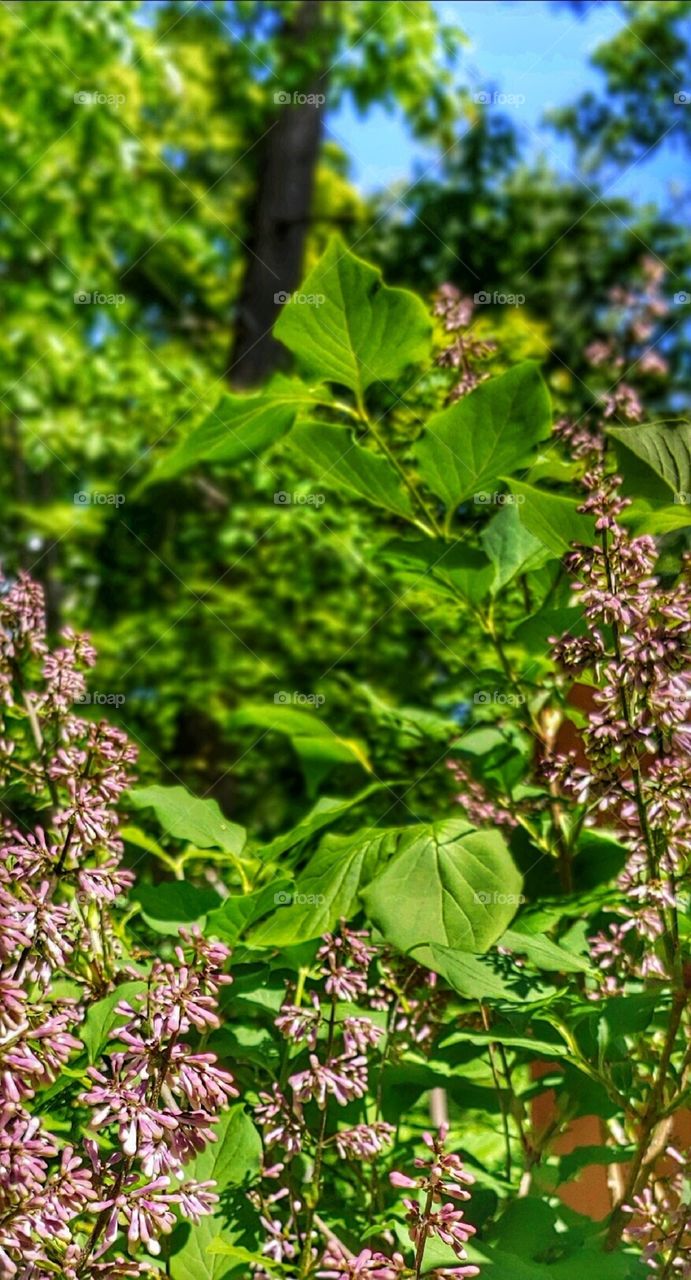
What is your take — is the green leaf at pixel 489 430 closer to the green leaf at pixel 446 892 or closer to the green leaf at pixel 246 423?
the green leaf at pixel 246 423

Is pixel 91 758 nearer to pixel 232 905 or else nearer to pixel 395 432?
pixel 232 905

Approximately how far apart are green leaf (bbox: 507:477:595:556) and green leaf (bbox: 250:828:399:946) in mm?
255

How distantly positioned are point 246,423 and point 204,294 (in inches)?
276

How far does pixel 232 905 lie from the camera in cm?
88

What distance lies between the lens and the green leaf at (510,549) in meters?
1.13

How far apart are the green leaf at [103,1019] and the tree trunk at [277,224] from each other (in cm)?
459

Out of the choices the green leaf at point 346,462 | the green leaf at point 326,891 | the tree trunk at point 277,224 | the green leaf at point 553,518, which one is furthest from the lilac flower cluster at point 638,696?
the tree trunk at point 277,224

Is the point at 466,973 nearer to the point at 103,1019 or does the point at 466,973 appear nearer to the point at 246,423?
the point at 103,1019

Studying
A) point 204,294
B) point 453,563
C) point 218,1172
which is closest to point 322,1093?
point 218,1172

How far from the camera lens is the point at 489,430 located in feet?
3.31

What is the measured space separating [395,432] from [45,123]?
5166 millimetres

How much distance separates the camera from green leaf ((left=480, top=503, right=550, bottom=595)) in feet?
3.70

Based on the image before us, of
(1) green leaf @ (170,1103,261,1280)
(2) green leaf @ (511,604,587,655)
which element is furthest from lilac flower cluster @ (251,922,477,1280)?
(2) green leaf @ (511,604,587,655)

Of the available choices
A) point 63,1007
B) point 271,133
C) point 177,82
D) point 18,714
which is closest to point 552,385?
point 18,714
